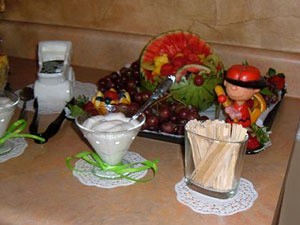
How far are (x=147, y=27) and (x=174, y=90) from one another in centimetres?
31

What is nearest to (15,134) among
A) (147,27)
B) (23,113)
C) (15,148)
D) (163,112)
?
(15,148)

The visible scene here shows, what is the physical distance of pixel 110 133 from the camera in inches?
27.1

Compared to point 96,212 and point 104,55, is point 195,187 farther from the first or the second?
point 104,55

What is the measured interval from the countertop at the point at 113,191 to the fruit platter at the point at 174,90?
40mm

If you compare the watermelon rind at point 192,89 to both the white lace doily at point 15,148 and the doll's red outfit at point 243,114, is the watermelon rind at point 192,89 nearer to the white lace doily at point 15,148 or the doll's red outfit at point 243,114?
the doll's red outfit at point 243,114

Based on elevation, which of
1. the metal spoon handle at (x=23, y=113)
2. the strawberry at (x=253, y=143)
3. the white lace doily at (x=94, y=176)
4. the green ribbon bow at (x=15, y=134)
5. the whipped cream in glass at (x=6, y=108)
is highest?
the whipped cream in glass at (x=6, y=108)

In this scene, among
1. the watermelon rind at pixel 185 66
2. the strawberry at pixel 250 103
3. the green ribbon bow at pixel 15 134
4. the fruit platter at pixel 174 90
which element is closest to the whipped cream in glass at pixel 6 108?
the green ribbon bow at pixel 15 134

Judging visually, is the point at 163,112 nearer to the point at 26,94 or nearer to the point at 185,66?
the point at 185,66

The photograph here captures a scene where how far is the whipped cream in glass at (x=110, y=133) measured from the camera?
0.69 meters

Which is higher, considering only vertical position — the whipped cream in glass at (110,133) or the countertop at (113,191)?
the whipped cream in glass at (110,133)

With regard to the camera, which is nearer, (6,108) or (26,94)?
(6,108)

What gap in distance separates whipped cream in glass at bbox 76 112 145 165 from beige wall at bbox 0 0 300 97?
449mm

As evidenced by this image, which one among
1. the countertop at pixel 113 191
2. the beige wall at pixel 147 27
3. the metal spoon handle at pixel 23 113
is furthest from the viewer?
the beige wall at pixel 147 27

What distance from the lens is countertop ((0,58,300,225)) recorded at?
63 cm
